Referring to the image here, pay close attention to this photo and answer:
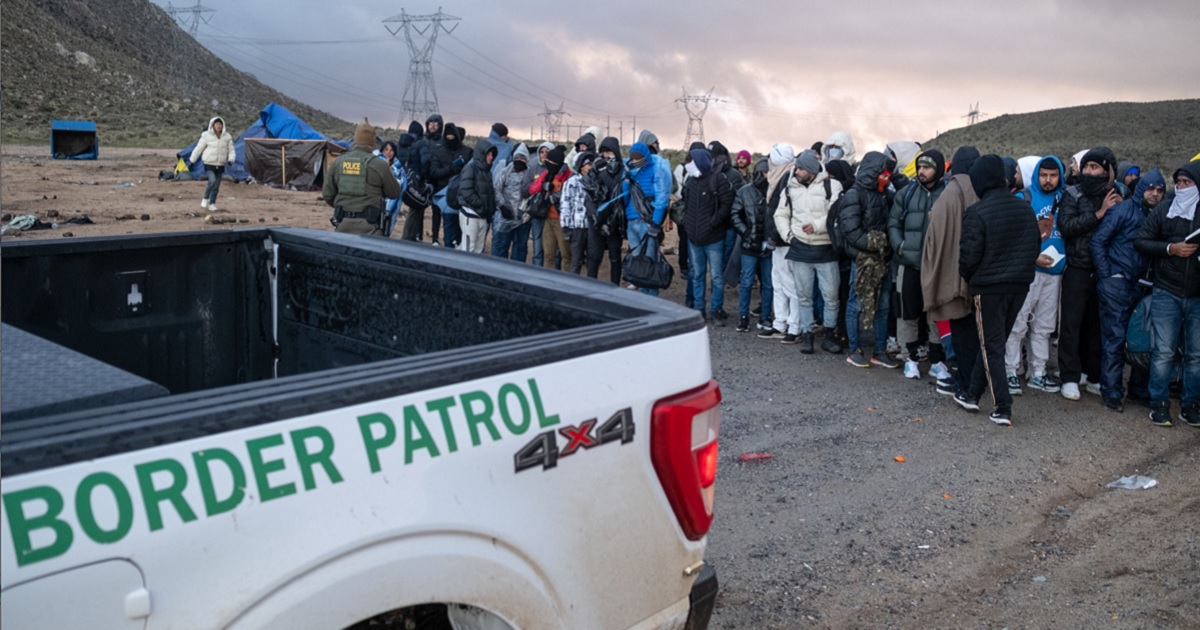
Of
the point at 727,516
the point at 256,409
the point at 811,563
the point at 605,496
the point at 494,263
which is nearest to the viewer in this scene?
the point at 256,409

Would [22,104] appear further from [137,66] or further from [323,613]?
[323,613]

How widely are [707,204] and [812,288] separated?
155 cm

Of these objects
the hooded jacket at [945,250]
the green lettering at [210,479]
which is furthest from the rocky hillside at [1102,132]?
the green lettering at [210,479]

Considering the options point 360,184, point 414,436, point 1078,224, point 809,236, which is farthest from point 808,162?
point 414,436

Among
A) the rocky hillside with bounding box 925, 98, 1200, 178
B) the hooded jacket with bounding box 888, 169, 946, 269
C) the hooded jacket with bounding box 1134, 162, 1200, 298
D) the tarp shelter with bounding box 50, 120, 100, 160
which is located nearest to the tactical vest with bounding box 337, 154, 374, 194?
the hooded jacket with bounding box 888, 169, 946, 269

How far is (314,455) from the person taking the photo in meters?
1.71

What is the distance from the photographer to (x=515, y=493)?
198cm

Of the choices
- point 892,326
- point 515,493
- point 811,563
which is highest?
point 515,493

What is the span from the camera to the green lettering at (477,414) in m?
1.92

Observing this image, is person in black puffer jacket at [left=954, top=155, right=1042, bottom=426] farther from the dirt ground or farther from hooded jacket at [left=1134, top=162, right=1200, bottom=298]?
hooded jacket at [left=1134, top=162, right=1200, bottom=298]

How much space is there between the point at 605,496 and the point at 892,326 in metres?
8.08

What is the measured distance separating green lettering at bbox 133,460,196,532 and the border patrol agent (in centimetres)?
945

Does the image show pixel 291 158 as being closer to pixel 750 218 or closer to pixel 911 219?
pixel 750 218

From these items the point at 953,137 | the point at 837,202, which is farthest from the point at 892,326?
the point at 953,137
